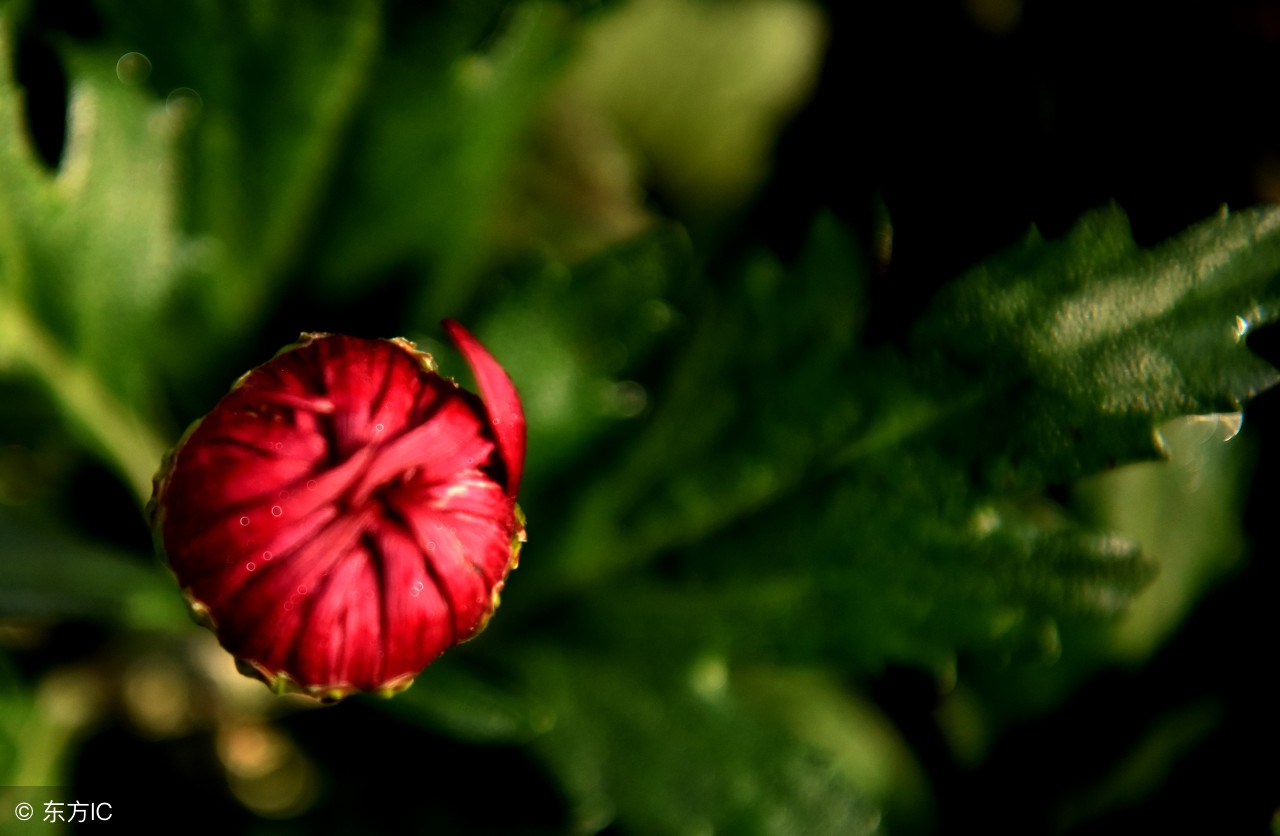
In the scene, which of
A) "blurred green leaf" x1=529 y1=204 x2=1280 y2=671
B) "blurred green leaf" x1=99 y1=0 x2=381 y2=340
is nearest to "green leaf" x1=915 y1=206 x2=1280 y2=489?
"blurred green leaf" x1=529 y1=204 x2=1280 y2=671

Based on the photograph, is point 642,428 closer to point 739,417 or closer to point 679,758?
point 739,417

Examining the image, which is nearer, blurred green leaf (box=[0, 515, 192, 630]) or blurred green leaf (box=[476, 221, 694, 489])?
blurred green leaf (box=[0, 515, 192, 630])

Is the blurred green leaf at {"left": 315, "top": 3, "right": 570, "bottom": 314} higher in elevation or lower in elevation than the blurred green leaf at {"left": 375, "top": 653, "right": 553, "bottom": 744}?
higher

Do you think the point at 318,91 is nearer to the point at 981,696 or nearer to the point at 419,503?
the point at 419,503

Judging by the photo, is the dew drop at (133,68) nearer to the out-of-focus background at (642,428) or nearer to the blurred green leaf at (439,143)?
the out-of-focus background at (642,428)

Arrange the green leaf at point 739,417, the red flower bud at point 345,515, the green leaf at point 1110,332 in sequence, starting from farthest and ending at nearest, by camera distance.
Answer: the green leaf at point 739,417 < the green leaf at point 1110,332 < the red flower bud at point 345,515

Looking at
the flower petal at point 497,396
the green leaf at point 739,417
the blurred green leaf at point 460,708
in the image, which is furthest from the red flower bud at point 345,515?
the green leaf at point 739,417

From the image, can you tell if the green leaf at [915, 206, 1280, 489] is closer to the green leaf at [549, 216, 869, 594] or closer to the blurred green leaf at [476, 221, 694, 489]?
the green leaf at [549, 216, 869, 594]

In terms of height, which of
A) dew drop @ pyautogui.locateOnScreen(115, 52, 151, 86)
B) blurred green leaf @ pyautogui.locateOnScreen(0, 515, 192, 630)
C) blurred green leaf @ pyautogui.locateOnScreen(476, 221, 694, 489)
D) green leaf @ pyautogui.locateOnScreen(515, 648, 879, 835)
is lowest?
green leaf @ pyautogui.locateOnScreen(515, 648, 879, 835)

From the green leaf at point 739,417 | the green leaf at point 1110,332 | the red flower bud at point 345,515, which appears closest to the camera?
the red flower bud at point 345,515
